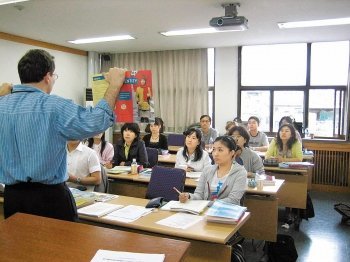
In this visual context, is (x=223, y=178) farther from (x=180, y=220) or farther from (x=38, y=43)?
(x=38, y=43)

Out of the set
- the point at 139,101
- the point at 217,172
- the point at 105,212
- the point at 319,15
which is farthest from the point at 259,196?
the point at 319,15

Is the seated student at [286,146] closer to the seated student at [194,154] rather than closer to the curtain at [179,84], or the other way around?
the seated student at [194,154]

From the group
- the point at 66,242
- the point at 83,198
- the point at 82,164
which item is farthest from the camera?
the point at 82,164

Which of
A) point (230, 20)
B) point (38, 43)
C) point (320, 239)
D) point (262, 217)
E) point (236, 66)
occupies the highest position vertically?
point (38, 43)

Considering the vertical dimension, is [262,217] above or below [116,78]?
below

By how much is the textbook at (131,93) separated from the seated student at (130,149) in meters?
2.98

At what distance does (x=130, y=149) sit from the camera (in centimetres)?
484

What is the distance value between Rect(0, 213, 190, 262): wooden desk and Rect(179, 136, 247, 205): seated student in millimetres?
1625

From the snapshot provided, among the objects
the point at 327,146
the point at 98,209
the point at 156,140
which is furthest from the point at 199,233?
the point at 327,146

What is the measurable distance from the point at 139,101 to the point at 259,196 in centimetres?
220

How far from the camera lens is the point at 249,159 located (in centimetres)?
418

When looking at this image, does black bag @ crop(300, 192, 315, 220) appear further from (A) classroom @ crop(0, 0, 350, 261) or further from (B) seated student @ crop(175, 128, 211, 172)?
(B) seated student @ crop(175, 128, 211, 172)

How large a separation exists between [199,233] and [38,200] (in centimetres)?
98

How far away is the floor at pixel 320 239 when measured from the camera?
11.7 ft
